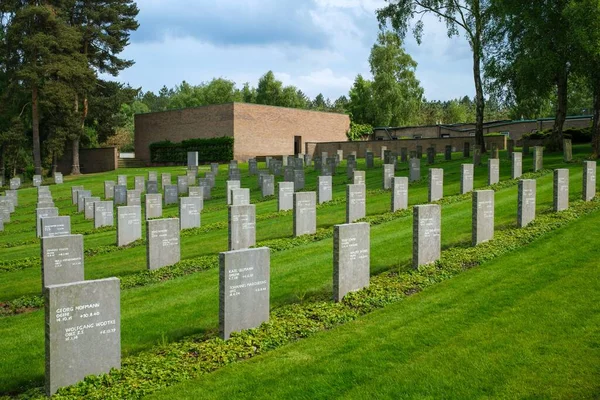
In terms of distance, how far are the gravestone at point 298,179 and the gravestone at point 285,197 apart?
484cm

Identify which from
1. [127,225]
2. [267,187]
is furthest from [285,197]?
[127,225]

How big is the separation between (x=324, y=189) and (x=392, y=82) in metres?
49.8

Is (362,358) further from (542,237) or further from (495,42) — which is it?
(495,42)

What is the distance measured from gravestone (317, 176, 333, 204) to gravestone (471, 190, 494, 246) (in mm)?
8504

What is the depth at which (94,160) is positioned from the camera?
185 ft

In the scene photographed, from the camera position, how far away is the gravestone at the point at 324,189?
64.8 feet

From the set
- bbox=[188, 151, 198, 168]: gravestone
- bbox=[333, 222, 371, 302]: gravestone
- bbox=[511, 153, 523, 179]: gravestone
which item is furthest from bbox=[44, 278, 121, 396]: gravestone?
bbox=[188, 151, 198, 168]: gravestone

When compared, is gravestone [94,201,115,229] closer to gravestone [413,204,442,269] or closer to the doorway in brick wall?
gravestone [413,204,442,269]

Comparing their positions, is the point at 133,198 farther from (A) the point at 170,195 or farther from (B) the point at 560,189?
(B) the point at 560,189

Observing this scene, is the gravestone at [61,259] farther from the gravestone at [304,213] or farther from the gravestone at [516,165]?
the gravestone at [516,165]

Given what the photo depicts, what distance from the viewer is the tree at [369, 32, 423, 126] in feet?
220

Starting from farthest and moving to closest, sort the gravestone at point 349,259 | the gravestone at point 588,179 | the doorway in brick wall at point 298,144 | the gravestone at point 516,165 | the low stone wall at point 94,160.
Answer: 1. the doorway in brick wall at point 298,144
2. the low stone wall at point 94,160
3. the gravestone at point 516,165
4. the gravestone at point 588,179
5. the gravestone at point 349,259

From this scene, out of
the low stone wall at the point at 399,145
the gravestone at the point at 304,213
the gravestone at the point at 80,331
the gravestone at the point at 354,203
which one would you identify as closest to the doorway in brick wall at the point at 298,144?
the low stone wall at the point at 399,145

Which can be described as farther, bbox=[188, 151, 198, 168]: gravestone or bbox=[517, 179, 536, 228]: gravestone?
bbox=[188, 151, 198, 168]: gravestone
